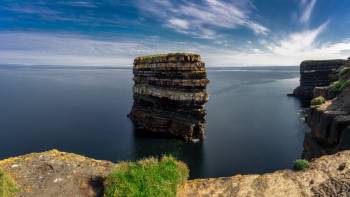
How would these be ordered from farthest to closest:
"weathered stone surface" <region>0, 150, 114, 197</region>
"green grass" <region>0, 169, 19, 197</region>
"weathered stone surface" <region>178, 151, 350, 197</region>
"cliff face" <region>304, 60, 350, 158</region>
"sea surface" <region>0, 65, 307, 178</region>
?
"sea surface" <region>0, 65, 307, 178</region> < "cliff face" <region>304, 60, 350, 158</region> < "weathered stone surface" <region>178, 151, 350, 197</region> < "weathered stone surface" <region>0, 150, 114, 197</region> < "green grass" <region>0, 169, 19, 197</region>

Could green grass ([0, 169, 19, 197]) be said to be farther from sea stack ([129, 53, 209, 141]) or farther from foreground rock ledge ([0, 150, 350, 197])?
sea stack ([129, 53, 209, 141])

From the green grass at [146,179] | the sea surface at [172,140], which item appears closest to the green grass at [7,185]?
the green grass at [146,179]

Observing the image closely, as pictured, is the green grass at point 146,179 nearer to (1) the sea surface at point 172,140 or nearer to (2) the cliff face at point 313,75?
(1) the sea surface at point 172,140

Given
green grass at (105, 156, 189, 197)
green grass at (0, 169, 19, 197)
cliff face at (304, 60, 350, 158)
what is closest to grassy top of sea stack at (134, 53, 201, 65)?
cliff face at (304, 60, 350, 158)

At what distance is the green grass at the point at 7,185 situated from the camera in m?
11.2

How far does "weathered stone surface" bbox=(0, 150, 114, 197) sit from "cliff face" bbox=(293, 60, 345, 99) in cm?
11517

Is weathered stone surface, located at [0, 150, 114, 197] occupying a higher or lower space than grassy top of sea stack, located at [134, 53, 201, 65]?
lower

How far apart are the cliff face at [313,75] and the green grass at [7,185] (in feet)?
388

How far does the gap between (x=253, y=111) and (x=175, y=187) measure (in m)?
70.8

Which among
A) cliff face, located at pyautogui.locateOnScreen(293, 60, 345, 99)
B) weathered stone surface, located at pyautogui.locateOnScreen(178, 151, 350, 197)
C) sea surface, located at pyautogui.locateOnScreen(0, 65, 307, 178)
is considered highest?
cliff face, located at pyautogui.locateOnScreen(293, 60, 345, 99)

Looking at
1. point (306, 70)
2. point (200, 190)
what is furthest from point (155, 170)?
point (306, 70)

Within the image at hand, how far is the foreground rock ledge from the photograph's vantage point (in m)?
12.3

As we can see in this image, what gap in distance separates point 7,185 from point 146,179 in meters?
6.14

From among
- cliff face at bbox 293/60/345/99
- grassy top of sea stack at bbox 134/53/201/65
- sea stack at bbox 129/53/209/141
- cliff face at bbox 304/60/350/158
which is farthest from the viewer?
cliff face at bbox 293/60/345/99
